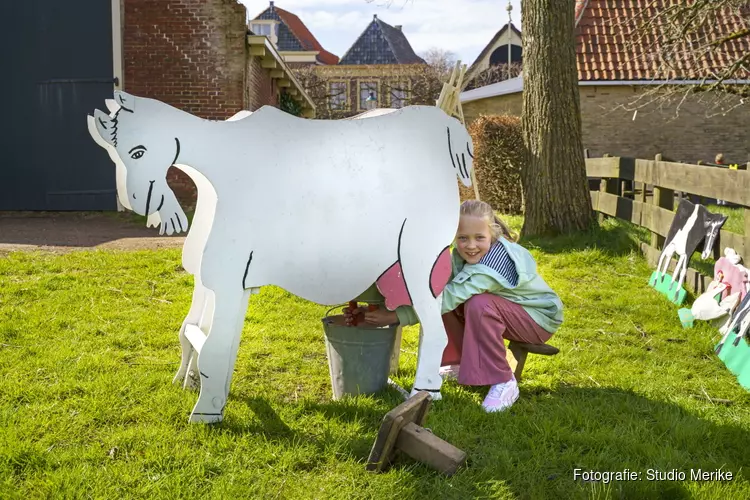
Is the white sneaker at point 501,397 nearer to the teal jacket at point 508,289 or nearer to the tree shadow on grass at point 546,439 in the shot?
the tree shadow on grass at point 546,439

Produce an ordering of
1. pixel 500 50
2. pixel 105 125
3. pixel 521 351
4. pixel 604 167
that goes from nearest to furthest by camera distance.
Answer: pixel 105 125 → pixel 521 351 → pixel 604 167 → pixel 500 50

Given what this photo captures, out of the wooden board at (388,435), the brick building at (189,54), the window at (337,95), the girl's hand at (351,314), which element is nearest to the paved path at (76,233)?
the brick building at (189,54)

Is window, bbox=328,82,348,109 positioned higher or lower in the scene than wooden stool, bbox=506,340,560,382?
higher

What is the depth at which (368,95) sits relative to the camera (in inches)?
1500

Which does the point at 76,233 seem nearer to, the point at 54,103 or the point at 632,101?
the point at 54,103

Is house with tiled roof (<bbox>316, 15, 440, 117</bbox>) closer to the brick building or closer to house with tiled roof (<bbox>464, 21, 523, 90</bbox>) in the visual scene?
house with tiled roof (<bbox>464, 21, 523, 90</bbox>)

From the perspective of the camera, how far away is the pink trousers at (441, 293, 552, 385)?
11.8 feet

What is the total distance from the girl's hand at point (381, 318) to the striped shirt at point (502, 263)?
0.57 m

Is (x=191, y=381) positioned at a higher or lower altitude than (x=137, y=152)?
lower

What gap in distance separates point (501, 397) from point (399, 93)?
34.2 meters

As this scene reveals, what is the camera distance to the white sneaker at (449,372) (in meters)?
4.04

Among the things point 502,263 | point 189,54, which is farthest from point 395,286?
point 189,54

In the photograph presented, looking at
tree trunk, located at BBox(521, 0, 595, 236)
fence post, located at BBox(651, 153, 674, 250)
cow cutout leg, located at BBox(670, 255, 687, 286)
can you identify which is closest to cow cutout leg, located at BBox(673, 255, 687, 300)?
cow cutout leg, located at BBox(670, 255, 687, 286)

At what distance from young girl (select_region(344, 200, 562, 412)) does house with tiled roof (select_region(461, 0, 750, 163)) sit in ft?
49.3
